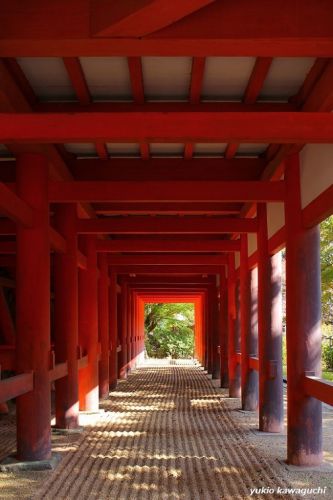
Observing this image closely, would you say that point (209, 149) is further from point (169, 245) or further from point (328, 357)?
point (328, 357)

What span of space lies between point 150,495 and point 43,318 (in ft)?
7.84

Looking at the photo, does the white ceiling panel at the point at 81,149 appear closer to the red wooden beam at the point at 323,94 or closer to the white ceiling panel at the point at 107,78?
the white ceiling panel at the point at 107,78

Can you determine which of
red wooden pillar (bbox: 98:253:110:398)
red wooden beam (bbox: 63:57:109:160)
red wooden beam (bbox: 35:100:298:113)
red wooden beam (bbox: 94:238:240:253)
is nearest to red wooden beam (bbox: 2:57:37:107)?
red wooden beam (bbox: 35:100:298:113)

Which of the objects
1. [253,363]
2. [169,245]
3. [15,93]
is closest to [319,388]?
[15,93]

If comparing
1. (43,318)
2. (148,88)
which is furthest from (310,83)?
(43,318)

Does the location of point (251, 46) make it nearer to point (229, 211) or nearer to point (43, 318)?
point (43, 318)

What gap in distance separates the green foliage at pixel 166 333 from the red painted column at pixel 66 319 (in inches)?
1239

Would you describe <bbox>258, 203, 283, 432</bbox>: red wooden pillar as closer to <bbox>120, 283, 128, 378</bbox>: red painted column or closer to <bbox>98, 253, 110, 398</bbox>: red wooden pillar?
<bbox>98, 253, 110, 398</bbox>: red wooden pillar

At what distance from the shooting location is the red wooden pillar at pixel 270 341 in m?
9.31

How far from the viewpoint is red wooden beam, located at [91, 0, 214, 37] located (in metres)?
4.49

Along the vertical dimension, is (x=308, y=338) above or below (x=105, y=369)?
above

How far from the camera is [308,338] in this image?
7250mm

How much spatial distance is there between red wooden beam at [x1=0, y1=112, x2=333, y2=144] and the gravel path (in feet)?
9.99

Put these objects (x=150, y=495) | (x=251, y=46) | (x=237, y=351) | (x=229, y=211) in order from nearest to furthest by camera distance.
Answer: (x=251, y=46)
(x=150, y=495)
(x=229, y=211)
(x=237, y=351)
